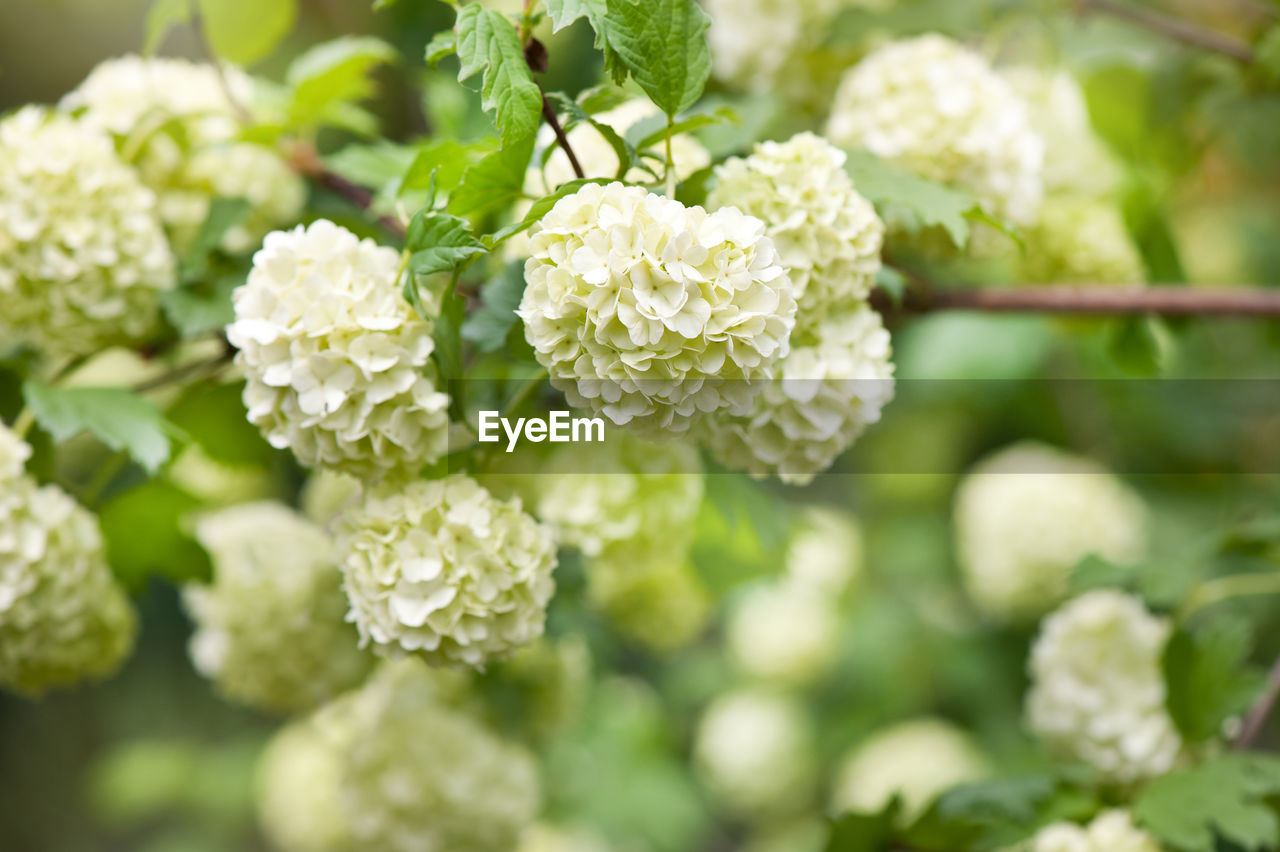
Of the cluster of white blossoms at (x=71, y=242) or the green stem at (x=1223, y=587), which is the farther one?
the green stem at (x=1223, y=587)

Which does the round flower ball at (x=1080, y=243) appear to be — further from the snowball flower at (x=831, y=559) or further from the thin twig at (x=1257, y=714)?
the snowball flower at (x=831, y=559)

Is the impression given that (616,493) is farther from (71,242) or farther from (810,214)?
(71,242)

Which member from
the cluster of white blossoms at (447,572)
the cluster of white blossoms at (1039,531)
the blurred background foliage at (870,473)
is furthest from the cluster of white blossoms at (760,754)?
the cluster of white blossoms at (447,572)

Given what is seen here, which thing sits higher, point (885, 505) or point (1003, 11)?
point (1003, 11)

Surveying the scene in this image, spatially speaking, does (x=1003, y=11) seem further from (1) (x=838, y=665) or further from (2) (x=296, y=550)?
(1) (x=838, y=665)

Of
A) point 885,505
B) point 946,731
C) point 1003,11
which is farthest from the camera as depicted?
point 885,505

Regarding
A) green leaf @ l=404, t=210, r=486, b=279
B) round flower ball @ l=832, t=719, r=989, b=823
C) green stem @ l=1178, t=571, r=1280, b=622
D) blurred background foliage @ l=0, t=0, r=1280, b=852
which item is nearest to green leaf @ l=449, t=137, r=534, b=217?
green leaf @ l=404, t=210, r=486, b=279

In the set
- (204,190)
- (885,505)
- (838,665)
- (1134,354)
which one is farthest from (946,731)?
(204,190)
